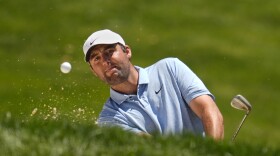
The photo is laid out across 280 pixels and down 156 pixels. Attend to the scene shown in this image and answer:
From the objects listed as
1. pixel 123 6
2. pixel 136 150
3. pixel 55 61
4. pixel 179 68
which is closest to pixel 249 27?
pixel 123 6

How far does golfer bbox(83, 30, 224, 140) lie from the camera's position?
761 centimetres

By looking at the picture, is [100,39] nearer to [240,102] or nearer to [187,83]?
[187,83]

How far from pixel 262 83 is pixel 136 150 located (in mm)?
17341

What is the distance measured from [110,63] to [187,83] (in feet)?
2.05

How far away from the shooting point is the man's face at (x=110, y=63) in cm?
780

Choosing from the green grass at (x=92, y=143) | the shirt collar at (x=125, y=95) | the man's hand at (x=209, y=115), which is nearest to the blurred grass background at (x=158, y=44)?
the shirt collar at (x=125, y=95)

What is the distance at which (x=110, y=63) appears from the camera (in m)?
7.80

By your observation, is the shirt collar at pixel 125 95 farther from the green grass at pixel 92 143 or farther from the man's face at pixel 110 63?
the green grass at pixel 92 143

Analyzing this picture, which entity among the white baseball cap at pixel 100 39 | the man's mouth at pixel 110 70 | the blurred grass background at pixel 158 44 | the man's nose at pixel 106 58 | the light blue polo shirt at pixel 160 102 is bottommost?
the blurred grass background at pixel 158 44

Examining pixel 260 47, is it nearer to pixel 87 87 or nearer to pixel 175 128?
pixel 87 87

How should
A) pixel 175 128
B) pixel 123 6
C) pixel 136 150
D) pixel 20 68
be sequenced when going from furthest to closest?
pixel 123 6, pixel 20 68, pixel 175 128, pixel 136 150

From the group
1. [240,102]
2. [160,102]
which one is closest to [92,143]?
[160,102]

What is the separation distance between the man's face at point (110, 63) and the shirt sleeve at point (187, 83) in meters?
0.39

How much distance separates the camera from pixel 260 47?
24109mm
